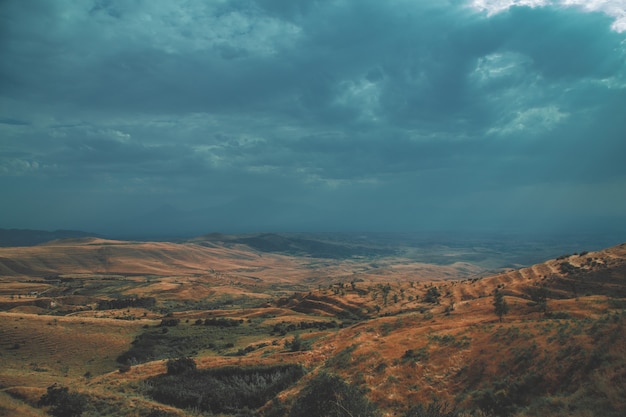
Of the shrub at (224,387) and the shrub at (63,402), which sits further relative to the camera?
the shrub at (224,387)

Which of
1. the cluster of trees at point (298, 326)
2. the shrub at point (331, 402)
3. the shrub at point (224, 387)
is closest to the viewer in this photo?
the shrub at point (331, 402)

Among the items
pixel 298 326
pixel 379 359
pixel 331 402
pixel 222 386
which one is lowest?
pixel 298 326

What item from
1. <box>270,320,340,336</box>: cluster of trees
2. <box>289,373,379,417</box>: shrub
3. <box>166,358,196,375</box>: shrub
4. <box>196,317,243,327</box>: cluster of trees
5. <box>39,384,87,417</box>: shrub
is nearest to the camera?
<box>289,373,379,417</box>: shrub

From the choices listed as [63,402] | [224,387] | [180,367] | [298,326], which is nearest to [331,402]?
→ [224,387]

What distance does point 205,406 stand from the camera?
29.4 m

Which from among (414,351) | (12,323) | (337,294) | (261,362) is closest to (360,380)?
(414,351)

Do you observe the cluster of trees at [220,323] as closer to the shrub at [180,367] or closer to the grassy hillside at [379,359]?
the grassy hillside at [379,359]

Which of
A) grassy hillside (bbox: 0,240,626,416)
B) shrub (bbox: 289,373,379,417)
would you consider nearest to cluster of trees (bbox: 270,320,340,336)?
grassy hillside (bbox: 0,240,626,416)

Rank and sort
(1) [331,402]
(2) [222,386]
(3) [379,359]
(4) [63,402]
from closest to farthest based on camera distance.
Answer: (1) [331,402] < (4) [63,402] < (3) [379,359] < (2) [222,386]

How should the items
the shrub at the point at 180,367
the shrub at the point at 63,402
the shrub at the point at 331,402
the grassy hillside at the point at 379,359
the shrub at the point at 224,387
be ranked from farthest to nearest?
the shrub at the point at 180,367, the shrub at the point at 224,387, the shrub at the point at 63,402, the grassy hillside at the point at 379,359, the shrub at the point at 331,402

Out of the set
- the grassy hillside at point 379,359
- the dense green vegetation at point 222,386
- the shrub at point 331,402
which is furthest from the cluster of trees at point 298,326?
the shrub at point 331,402

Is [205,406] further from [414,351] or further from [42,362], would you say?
[42,362]

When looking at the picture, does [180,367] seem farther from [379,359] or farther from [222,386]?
[379,359]

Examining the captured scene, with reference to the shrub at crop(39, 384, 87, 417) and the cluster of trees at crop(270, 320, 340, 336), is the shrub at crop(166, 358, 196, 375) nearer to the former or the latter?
the shrub at crop(39, 384, 87, 417)
